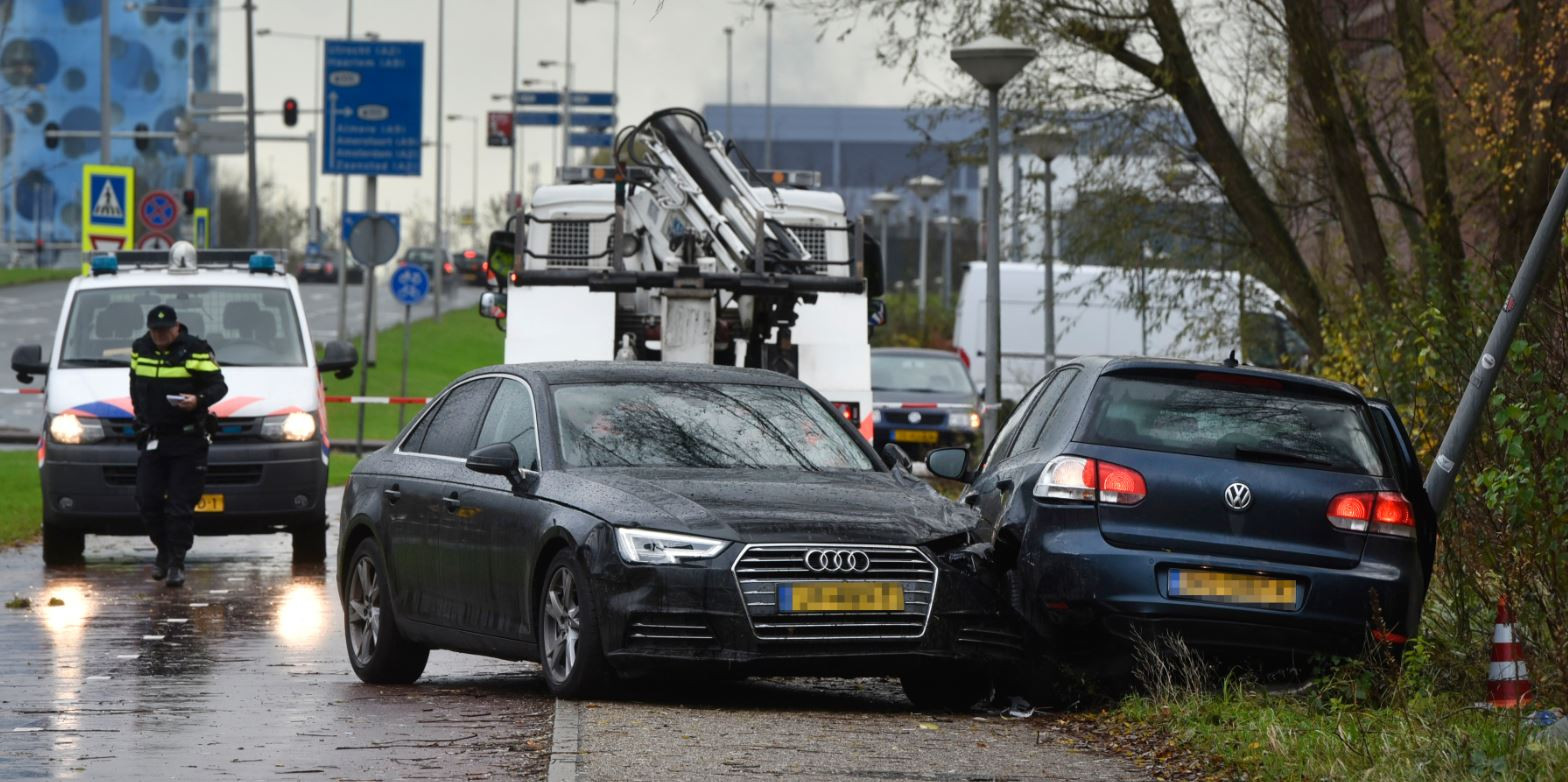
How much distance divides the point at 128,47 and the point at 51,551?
118 m

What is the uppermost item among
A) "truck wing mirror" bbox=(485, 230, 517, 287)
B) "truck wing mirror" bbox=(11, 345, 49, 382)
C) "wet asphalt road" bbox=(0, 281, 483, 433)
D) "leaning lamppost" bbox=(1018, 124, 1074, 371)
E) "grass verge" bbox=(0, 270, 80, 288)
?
"leaning lamppost" bbox=(1018, 124, 1074, 371)

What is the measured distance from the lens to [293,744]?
→ 8.77 metres

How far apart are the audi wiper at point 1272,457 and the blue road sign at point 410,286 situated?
977 inches

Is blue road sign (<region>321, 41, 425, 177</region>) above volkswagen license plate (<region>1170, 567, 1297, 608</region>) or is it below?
above

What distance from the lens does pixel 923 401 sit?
29344 millimetres

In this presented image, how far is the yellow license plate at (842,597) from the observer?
30.0 feet

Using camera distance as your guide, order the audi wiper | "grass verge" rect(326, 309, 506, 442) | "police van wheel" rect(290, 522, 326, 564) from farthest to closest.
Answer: "grass verge" rect(326, 309, 506, 442)
"police van wheel" rect(290, 522, 326, 564)
the audi wiper

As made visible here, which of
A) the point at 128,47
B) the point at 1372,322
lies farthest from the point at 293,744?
the point at 128,47

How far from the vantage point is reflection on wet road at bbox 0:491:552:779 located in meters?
8.27

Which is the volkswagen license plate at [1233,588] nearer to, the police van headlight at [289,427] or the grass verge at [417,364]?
the police van headlight at [289,427]

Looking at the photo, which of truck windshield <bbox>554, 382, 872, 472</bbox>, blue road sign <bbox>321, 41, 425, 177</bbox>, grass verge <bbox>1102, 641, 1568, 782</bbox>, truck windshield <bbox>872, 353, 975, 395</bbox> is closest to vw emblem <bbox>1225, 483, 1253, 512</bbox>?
grass verge <bbox>1102, 641, 1568, 782</bbox>

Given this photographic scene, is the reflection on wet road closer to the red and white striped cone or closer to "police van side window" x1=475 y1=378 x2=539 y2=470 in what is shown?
"police van side window" x1=475 y1=378 x2=539 y2=470

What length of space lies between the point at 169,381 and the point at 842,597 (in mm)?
8400

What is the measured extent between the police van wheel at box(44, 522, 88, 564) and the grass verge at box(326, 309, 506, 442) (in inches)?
606
